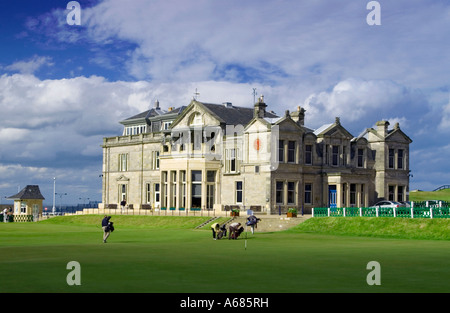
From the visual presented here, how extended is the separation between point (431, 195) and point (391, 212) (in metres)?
50.9

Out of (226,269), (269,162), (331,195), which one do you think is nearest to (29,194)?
(269,162)

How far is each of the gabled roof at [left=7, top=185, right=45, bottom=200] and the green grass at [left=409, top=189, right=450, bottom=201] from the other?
184 ft

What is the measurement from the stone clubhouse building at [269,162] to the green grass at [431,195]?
1869 centimetres

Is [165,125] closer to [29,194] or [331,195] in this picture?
[331,195]

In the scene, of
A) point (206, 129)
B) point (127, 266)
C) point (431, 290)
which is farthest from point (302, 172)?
point (431, 290)

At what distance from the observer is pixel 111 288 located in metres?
17.2

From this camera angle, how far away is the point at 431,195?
96.6 m

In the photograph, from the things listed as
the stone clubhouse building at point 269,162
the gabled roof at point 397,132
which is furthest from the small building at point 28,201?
the gabled roof at point 397,132
